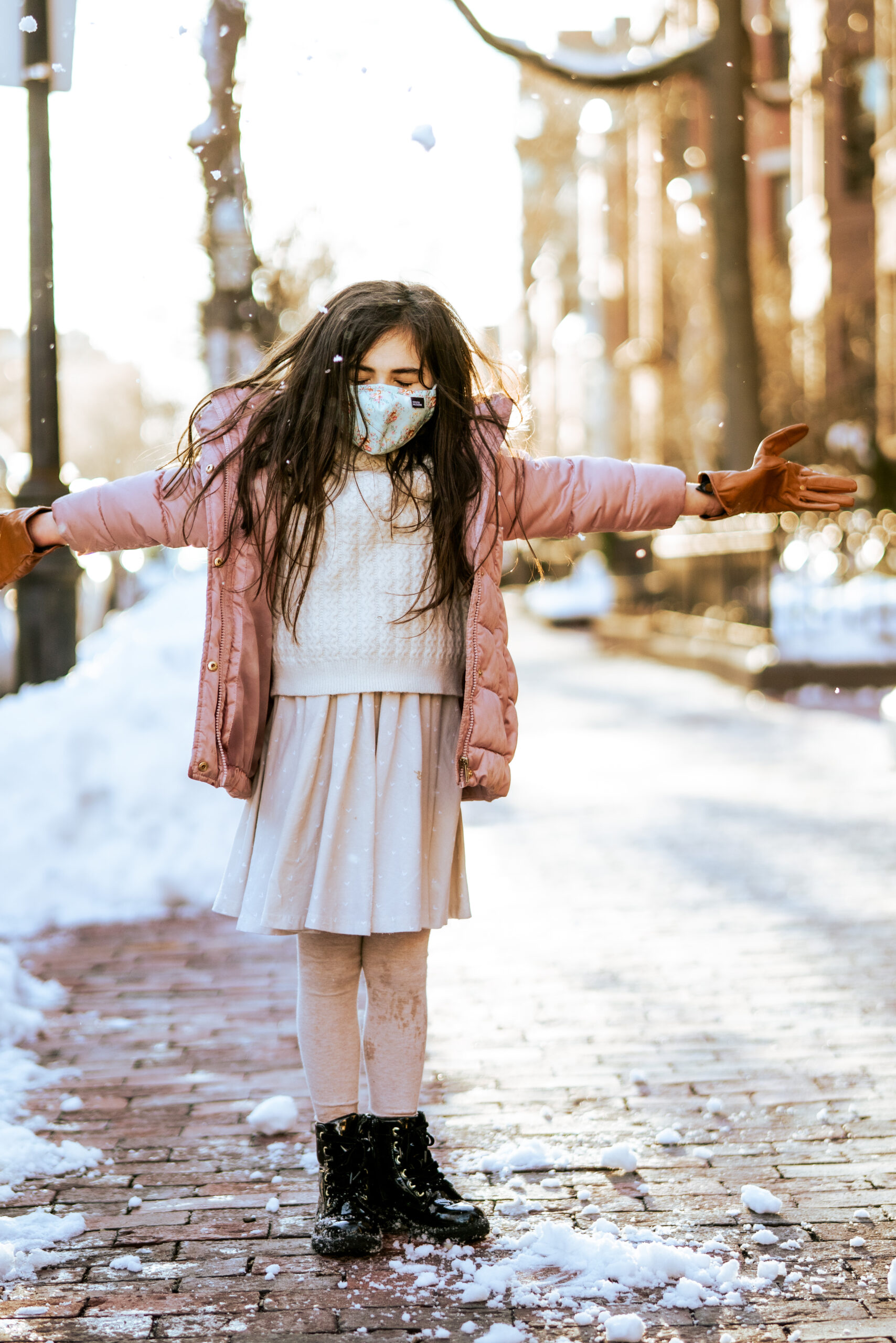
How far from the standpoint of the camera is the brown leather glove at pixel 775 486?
9.63ft

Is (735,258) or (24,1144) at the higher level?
(735,258)

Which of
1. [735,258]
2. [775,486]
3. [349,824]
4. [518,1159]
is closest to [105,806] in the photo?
[518,1159]

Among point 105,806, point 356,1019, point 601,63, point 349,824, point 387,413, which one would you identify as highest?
point 601,63

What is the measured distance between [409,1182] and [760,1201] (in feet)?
→ 2.30

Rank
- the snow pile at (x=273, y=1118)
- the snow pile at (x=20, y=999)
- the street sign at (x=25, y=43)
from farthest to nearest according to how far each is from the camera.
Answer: the street sign at (x=25, y=43)
the snow pile at (x=20, y=999)
the snow pile at (x=273, y=1118)

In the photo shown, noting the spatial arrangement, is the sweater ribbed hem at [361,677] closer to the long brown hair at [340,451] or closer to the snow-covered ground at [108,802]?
the long brown hair at [340,451]

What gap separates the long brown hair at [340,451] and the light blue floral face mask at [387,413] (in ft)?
0.08

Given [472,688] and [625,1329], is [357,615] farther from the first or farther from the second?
[625,1329]

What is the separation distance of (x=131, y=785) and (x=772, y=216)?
27007mm

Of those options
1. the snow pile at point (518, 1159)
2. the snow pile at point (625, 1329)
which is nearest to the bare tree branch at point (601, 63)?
the snow pile at point (518, 1159)

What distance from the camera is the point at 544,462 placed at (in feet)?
9.50

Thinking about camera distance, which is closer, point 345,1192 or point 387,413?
point 387,413

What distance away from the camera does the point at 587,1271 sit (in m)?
2.71

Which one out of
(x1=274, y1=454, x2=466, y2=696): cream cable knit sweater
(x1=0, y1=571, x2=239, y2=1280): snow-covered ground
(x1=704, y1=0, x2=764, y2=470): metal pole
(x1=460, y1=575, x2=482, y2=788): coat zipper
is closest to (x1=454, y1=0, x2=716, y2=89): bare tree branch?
(x1=704, y1=0, x2=764, y2=470): metal pole
